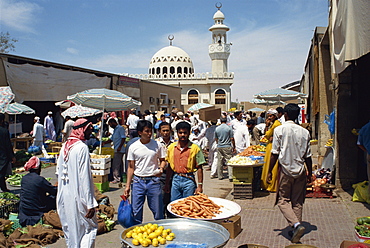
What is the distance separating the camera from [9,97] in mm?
10234

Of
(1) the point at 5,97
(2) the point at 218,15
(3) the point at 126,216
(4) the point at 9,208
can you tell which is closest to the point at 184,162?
(3) the point at 126,216

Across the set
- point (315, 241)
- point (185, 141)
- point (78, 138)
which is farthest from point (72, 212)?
point (315, 241)

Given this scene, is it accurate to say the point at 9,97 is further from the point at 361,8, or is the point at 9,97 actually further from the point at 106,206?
the point at 361,8

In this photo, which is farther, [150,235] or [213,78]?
[213,78]

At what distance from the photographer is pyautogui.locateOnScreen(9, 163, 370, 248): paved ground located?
213 inches

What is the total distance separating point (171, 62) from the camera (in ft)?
212

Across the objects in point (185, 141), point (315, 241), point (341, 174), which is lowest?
point (315, 241)

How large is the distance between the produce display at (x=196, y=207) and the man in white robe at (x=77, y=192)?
1023 millimetres

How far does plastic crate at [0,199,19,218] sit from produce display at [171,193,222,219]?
3248 mm

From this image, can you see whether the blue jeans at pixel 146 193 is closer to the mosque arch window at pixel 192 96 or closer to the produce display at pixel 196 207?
the produce display at pixel 196 207

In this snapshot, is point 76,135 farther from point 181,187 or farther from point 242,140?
point 242,140

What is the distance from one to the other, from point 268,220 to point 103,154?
4.75 m

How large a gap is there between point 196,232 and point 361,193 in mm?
4729

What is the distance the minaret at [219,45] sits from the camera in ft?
197
